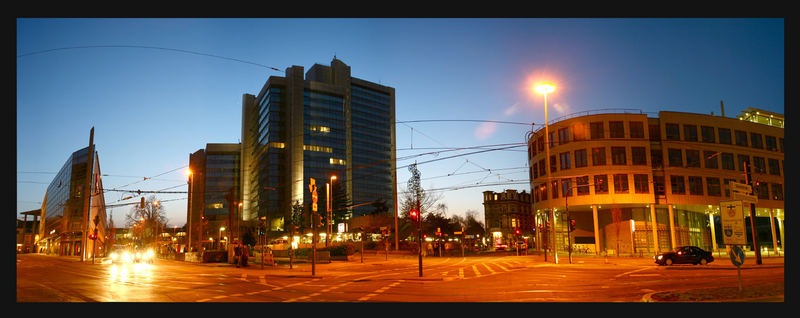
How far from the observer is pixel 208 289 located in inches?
725

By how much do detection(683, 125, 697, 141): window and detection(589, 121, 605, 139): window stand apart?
1012 centimetres

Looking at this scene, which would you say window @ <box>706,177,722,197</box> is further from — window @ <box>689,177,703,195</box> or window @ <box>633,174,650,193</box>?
window @ <box>633,174,650,193</box>

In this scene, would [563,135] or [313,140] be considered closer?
[563,135]

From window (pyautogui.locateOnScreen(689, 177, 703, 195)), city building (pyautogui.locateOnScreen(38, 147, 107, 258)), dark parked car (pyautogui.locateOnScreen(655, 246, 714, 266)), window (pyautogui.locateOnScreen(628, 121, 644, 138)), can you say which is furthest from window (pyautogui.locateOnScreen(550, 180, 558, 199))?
city building (pyautogui.locateOnScreen(38, 147, 107, 258))

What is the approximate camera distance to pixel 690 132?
5494cm

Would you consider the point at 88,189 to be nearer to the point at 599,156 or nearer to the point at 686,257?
the point at 599,156

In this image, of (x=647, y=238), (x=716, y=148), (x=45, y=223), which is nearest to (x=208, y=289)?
(x=647, y=238)

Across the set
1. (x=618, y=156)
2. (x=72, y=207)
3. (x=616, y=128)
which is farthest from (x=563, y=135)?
(x=72, y=207)

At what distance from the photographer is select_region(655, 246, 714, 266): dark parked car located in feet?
108

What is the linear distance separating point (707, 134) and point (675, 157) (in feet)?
17.2
